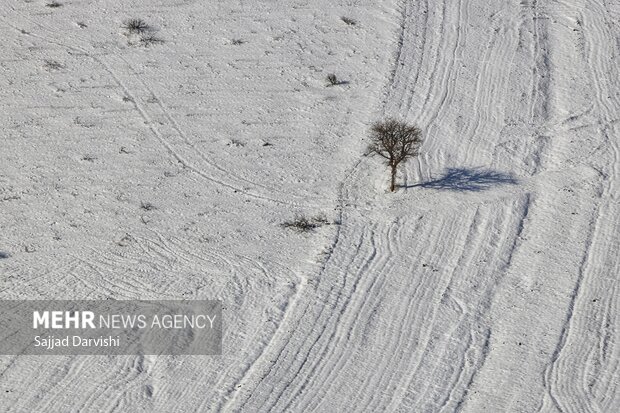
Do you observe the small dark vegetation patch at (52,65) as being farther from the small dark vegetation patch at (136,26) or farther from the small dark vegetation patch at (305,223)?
the small dark vegetation patch at (305,223)

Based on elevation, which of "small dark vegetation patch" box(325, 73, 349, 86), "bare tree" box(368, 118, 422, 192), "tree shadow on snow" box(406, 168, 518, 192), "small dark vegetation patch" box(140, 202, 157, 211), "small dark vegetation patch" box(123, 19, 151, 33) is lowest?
"small dark vegetation patch" box(140, 202, 157, 211)

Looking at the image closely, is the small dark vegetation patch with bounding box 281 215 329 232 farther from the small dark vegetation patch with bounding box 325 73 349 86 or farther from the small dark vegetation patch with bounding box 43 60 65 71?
the small dark vegetation patch with bounding box 43 60 65 71

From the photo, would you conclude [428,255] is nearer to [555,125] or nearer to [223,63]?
[555,125]

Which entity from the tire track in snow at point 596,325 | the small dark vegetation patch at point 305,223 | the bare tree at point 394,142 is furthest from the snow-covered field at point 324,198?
the bare tree at point 394,142

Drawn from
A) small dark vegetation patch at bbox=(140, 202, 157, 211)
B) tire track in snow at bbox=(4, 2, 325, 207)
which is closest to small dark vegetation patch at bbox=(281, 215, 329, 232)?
tire track in snow at bbox=(4, 2, 325, 207)

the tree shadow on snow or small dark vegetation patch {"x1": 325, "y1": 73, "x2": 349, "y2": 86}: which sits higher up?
the tree shadow on snow

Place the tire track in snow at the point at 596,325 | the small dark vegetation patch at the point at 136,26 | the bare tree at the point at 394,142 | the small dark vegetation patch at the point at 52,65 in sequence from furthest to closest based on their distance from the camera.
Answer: the small dark vegetation patch at the point at 136,26, the small dark vegetation patch at the point at 52,65, the bare tree at the point at 394,142, the tire track in snow at the point at 596,325
